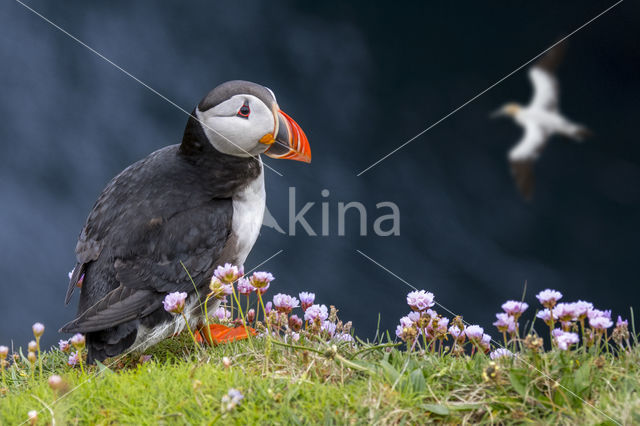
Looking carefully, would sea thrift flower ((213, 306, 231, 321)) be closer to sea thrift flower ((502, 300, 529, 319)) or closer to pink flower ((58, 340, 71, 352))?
pink flower ((58, 340, 71, 352))

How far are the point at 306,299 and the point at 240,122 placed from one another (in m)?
1.13

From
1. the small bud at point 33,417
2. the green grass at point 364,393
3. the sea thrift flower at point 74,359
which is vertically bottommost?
the small bud at point 33,417

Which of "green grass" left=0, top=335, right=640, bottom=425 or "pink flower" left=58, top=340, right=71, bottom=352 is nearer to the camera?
"green grass" left=0, top=335, right=640, bottom=425

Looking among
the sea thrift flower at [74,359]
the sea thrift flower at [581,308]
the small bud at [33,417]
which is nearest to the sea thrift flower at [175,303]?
the small bud at [33,417]

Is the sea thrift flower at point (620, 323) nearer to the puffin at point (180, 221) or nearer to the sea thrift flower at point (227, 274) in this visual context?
the sea thrift flower at point (227, 274)

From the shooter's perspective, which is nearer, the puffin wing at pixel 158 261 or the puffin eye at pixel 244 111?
the puffin wing at pixel 158 261

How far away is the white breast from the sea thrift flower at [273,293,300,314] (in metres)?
0.67

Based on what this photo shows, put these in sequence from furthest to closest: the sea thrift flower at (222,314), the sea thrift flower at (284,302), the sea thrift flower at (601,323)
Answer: the sea thrift flower at (222,314), the sea thrift flower at (284,302), the sea thrift flower at (601,323)

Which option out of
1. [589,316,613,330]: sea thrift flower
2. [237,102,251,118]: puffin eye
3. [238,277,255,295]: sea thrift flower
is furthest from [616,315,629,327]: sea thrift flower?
[237,102,251,118]: puffin eye

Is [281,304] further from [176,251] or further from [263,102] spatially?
[263,102]

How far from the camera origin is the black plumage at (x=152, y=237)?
11.5 ft

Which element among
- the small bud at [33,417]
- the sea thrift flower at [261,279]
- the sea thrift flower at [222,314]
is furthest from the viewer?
the sea thrift flower at [222,314]

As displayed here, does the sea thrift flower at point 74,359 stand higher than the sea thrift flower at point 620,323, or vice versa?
the sea thrift flower at point 620,323

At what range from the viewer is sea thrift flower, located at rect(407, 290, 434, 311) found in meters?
3.19
